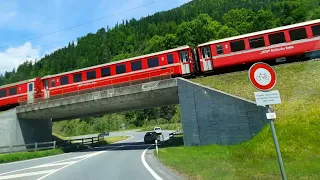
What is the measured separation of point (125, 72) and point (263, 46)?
1218 centimetres

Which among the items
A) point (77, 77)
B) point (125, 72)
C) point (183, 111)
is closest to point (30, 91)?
point (77, 77)

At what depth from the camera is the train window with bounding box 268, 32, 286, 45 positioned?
20828 millimetres

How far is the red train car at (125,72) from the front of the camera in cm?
2339

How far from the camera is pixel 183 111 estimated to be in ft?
64.4

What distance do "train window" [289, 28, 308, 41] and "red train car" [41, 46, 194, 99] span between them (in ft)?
26.1

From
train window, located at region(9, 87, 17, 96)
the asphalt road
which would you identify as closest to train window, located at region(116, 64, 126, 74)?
the asphalt road

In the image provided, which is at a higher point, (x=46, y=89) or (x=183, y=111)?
(x=46, y=89)

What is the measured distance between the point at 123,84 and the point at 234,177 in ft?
57.8

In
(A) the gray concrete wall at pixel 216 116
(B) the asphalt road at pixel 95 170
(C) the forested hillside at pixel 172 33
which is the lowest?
(B) the asphalt road at pixel 95 170

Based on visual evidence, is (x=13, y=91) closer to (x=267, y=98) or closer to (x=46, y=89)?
(x=46, y=89)

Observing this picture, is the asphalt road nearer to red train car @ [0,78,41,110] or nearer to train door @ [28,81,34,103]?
train door @ [28,81,34,103]

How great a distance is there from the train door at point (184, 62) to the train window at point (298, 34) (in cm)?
821

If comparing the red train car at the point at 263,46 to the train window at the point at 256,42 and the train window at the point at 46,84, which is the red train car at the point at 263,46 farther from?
the train window at the point at 46,84

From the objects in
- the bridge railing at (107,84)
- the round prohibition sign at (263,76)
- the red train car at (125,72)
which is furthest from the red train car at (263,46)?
the round prohibition sign at (263,76)
